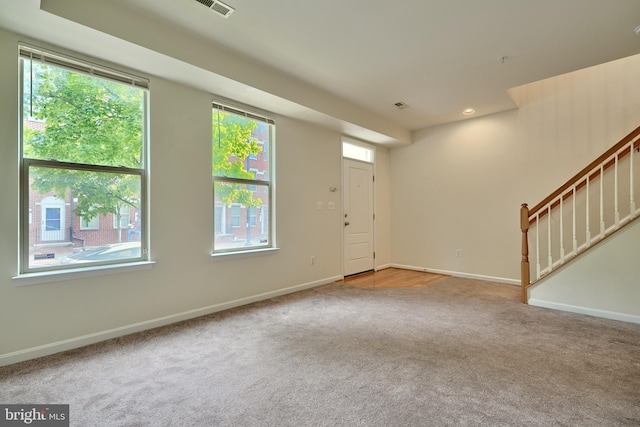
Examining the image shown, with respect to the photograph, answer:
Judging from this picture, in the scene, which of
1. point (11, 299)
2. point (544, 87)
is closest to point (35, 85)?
point (11, 299)

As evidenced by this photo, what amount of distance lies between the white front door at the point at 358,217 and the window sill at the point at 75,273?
3206 millimetres

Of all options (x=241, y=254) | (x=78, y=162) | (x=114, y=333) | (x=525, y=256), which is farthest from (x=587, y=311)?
(x=78, y=162)

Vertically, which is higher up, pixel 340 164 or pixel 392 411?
pixel 340 164

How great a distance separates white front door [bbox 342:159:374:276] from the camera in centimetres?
527

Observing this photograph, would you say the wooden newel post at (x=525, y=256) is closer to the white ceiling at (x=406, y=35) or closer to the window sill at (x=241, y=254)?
the white ceiling at (x=406, y=35)

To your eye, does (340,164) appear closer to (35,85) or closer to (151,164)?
(151,164)

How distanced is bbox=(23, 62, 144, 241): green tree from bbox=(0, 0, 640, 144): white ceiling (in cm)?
37

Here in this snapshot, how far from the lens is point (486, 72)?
11.4 feet

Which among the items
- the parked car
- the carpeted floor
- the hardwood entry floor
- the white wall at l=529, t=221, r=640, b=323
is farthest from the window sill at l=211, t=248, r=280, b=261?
the white wall at l=529, t=221, r=640, b=323

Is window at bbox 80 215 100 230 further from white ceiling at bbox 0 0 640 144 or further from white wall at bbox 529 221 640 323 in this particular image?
white wall at bbox 529 221 640 323

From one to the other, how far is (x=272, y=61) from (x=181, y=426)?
3.23 m

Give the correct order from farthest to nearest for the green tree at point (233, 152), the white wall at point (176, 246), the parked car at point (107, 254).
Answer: the green tree at point (233, 152) → the parked car at point (107, 254) → the white wall at point (176, 246)

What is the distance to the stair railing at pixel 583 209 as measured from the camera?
3383 millimetres

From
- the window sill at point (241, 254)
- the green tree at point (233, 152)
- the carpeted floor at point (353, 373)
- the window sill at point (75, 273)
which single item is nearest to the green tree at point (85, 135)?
the window sill at point (75, 273)
